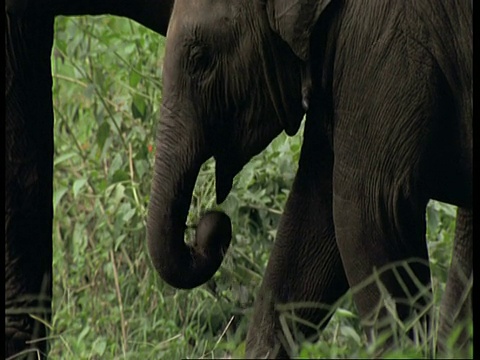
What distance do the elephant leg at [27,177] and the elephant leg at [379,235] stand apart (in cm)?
101

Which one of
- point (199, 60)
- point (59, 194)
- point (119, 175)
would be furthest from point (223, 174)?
point (59, 194)

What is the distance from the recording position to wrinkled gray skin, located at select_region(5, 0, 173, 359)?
21.1 ft

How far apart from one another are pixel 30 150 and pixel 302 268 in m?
0.93

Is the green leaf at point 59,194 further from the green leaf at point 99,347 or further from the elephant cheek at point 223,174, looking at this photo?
the elephant cheek at point 223,174

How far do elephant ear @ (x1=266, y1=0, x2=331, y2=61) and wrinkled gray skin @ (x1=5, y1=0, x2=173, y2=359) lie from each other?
0.56 meters

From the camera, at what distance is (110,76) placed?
8156mm

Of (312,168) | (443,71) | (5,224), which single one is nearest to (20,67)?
(5,224)

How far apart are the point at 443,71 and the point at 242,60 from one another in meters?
0.67

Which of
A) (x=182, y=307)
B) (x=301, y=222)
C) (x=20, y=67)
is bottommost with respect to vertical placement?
(x=182, y=307)

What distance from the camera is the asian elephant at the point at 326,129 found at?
19.0ft

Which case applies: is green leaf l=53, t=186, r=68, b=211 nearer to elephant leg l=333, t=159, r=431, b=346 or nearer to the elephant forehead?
the elephant forehead

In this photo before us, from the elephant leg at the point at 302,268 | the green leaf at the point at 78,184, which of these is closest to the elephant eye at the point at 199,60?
the elephant leg at the point at 302,268

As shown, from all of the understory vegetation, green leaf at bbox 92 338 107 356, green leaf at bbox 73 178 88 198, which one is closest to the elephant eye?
the understory vegetation
